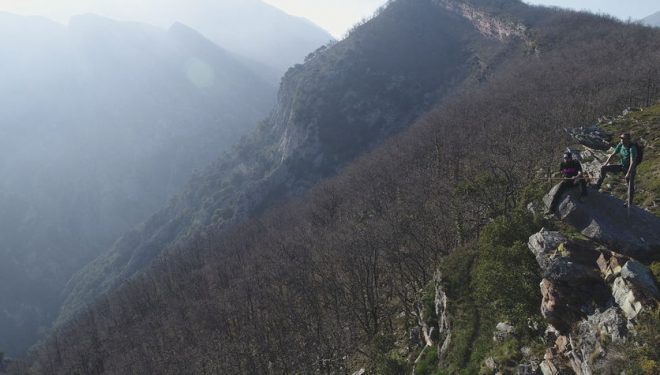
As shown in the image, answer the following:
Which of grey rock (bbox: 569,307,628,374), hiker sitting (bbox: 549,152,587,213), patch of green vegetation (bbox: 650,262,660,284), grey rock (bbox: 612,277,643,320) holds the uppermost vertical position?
hiker sitting (bbox: 549,152,587,213)

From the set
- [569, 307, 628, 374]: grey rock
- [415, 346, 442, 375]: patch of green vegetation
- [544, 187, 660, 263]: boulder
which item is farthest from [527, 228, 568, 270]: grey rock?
[415, 346, 442, 375]: patch of green vegetation

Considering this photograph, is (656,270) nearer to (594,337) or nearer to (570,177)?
(594,337)

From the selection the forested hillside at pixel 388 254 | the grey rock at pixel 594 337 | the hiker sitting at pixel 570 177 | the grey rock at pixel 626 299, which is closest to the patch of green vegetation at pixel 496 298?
the forested hillside at pixel 388 254

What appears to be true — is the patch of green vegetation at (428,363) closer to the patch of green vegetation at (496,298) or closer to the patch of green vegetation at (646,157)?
the patch of green vegetation at (496,298)

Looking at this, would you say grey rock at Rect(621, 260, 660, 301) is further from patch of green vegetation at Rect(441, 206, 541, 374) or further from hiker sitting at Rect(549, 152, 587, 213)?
hiker sitting at Rect(549, 152, 587, 213)

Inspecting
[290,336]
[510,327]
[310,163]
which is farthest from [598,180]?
[310,163]

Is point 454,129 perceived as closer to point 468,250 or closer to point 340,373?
point 340,373
